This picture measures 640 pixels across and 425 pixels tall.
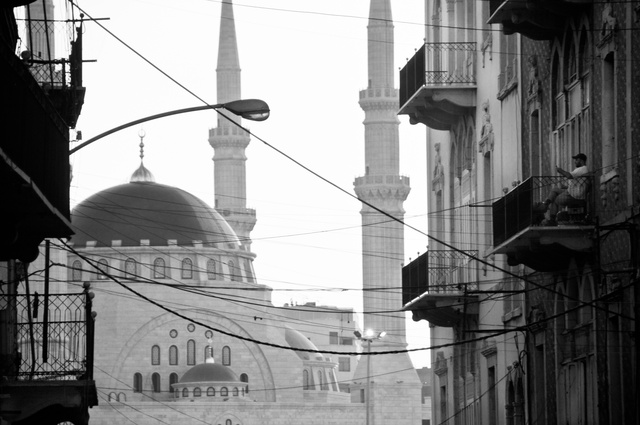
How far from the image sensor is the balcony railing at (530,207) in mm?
25078

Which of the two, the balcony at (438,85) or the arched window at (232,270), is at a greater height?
the arched window at (232,270)

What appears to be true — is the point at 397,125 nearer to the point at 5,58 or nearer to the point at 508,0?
the point at 508,0

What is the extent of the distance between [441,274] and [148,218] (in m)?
108

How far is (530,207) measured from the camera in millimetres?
25312

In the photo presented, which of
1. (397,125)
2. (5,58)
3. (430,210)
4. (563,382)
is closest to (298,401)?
(397,125)

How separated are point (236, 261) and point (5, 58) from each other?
422 ft

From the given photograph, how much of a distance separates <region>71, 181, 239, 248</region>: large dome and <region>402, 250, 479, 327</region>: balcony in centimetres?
10434

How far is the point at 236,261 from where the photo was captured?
14475 centimetres

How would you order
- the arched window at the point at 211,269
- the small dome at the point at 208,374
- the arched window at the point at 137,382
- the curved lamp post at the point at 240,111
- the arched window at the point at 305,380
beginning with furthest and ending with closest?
the arched window at the point at 305,380
the arched window at the point at 211,269
the arched window at the point at 137,382
the small dome at the point at 208,374
the curved lamp post at the point at 240,111

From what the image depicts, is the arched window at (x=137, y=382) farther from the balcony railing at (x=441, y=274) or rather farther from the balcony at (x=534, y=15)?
the balcony at (x=534, y=15)

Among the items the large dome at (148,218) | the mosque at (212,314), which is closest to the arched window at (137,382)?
the mosque at (212,314)

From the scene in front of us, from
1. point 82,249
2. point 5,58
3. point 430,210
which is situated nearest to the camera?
point 5,58

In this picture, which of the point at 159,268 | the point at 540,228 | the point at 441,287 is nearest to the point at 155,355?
the point at 159,268

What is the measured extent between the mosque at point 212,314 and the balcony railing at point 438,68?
9031 centimetres
